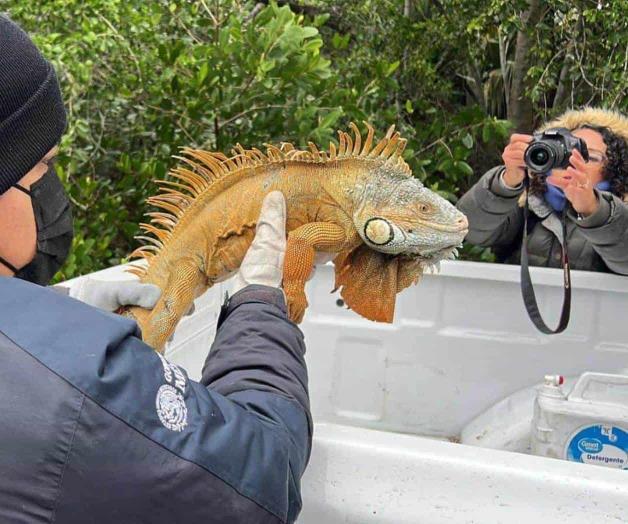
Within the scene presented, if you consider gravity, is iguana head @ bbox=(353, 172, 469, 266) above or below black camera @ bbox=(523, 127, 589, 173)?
above

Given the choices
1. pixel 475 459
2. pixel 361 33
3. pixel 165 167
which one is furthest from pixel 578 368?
pixel 361 33

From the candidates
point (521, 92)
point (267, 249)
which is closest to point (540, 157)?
point (267, 249)

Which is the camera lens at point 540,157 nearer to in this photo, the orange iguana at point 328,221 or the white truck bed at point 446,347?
the white truck bed at point 446,347

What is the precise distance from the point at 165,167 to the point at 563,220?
2509mm

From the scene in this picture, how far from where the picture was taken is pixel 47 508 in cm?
83

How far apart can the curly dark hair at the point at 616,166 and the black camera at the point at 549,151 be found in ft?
1.16

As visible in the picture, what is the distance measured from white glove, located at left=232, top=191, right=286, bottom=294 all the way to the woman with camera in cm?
115

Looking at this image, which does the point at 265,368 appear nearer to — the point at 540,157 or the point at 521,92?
the point at 540,157

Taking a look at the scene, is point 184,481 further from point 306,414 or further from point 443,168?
point 443,168

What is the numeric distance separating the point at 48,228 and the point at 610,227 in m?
2.24

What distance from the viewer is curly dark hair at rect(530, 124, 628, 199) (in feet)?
10.1

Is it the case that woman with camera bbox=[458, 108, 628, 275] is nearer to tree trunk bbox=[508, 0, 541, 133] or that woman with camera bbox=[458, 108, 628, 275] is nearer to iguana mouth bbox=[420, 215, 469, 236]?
iguana mouth bbox=[420, 215, 469, 236]

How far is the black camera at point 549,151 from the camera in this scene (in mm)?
2613

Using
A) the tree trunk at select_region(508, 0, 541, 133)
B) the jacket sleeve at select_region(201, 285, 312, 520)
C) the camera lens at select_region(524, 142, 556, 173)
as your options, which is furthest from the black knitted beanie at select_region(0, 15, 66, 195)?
the tree trunk at select_region(508, 0, 541, 133)
